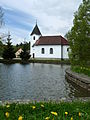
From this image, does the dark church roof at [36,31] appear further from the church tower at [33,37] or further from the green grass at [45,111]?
the green grass at [45,111]

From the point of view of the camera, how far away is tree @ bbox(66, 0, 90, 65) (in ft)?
56.1

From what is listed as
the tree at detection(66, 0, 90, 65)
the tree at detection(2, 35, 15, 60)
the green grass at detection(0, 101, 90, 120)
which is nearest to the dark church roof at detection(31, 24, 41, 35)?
the tree at detection(2, 35, 15, 60)

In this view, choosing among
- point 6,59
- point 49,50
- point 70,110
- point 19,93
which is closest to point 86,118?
point 70,110

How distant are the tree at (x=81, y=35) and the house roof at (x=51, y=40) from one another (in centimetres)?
4560

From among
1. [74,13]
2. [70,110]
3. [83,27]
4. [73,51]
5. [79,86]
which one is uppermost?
[74,13]

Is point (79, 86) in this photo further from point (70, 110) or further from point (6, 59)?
point (6, 59)

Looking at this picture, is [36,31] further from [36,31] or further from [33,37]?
[33,37]

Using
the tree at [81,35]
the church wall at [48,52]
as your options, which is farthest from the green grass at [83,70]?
the church wall at [48,52]

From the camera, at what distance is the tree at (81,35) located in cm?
1709

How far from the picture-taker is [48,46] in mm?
65562

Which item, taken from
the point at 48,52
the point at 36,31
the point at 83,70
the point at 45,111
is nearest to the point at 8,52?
the point at 48,52

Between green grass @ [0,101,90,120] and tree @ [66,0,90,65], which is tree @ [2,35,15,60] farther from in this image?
green grass @ [0,101,90,120]

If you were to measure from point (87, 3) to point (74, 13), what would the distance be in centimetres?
148

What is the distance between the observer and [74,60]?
18328mm
